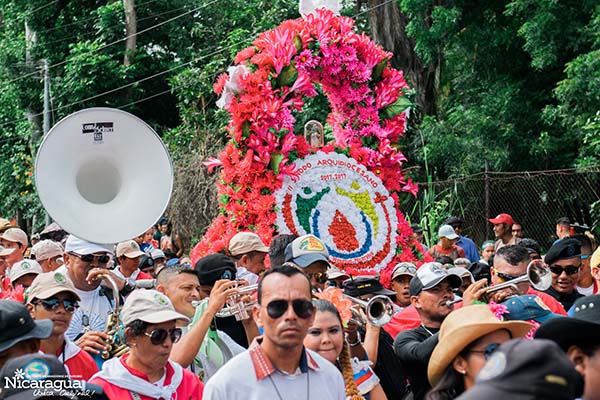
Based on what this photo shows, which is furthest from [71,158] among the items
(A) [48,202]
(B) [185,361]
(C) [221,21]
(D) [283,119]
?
(C) [221,21]

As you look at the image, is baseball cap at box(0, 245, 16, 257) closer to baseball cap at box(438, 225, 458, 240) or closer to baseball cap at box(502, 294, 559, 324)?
baseball cap at box(438, 225, 458, 240)

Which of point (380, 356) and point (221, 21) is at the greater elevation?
point (221, 21)

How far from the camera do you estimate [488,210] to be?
13641 millimetres

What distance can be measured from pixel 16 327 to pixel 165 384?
0.79 meters

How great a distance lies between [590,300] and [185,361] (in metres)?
→ 2.37

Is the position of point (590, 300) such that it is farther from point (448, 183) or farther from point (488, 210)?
point (448, 183)

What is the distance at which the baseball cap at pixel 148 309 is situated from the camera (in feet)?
15.7

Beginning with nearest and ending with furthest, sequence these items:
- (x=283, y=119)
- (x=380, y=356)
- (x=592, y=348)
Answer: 1. (x=592, y=348)
2. (x=380, y=356)
3. (x=283, y=119)

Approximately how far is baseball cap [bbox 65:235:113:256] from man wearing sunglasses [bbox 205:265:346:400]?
3185 millimetres

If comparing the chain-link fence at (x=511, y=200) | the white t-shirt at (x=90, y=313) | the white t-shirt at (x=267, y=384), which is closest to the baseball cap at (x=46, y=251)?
the white t-shirt at (x=90, y=313)

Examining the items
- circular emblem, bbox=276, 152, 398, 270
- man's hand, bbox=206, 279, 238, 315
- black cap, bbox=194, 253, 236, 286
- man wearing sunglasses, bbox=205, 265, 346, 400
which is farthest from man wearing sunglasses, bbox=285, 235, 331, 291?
circular emblem, bbox=276, 152, 398, 270

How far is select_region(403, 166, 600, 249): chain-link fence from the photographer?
12727 mm

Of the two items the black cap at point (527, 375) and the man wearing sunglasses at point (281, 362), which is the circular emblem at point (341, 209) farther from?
the black cap at point (527, 375)

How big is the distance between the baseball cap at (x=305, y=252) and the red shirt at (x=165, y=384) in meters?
1.68
